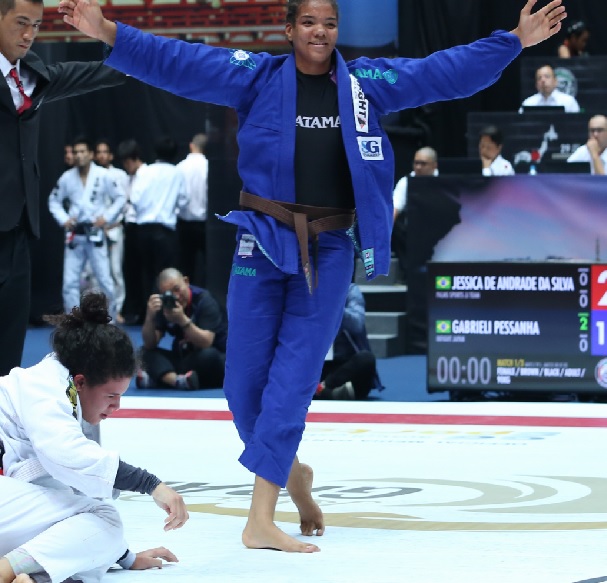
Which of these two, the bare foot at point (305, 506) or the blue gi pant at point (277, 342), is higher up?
the blue gi pant at point (277, 342)

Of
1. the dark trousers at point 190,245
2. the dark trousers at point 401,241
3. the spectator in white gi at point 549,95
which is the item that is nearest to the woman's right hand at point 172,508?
the dark trousers at point 401,241

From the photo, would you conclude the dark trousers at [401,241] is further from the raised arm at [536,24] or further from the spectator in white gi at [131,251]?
the raised arm at [536,24]

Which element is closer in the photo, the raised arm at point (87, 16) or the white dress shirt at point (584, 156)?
the raised arm at point (87, 16)

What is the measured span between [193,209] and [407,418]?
547 centimetres

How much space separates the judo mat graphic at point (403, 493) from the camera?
347cm

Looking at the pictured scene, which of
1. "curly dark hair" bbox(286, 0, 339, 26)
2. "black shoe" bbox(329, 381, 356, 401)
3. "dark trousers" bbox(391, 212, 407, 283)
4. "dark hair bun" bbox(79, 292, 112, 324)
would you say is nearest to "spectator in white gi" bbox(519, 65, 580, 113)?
"dark trousers" bbox(391, 212, 407, 283)

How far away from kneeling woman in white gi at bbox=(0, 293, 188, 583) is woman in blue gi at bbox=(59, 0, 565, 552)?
72cm

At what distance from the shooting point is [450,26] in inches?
548

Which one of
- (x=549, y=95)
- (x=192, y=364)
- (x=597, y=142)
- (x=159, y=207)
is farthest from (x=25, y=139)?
(x=549, y=95)

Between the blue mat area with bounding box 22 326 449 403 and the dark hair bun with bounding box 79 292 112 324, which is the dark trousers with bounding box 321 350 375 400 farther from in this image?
the dark hair bun with bounding box 79 292 112 324

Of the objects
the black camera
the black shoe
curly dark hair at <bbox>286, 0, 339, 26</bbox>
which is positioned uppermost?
curly dark hair at <bbox>286, 0, 339, 26</bbox>

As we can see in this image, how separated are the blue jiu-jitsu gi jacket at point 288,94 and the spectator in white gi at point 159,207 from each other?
300 inches

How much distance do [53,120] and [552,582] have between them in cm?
1074

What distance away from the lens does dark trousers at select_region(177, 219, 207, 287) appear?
11.9 metres
